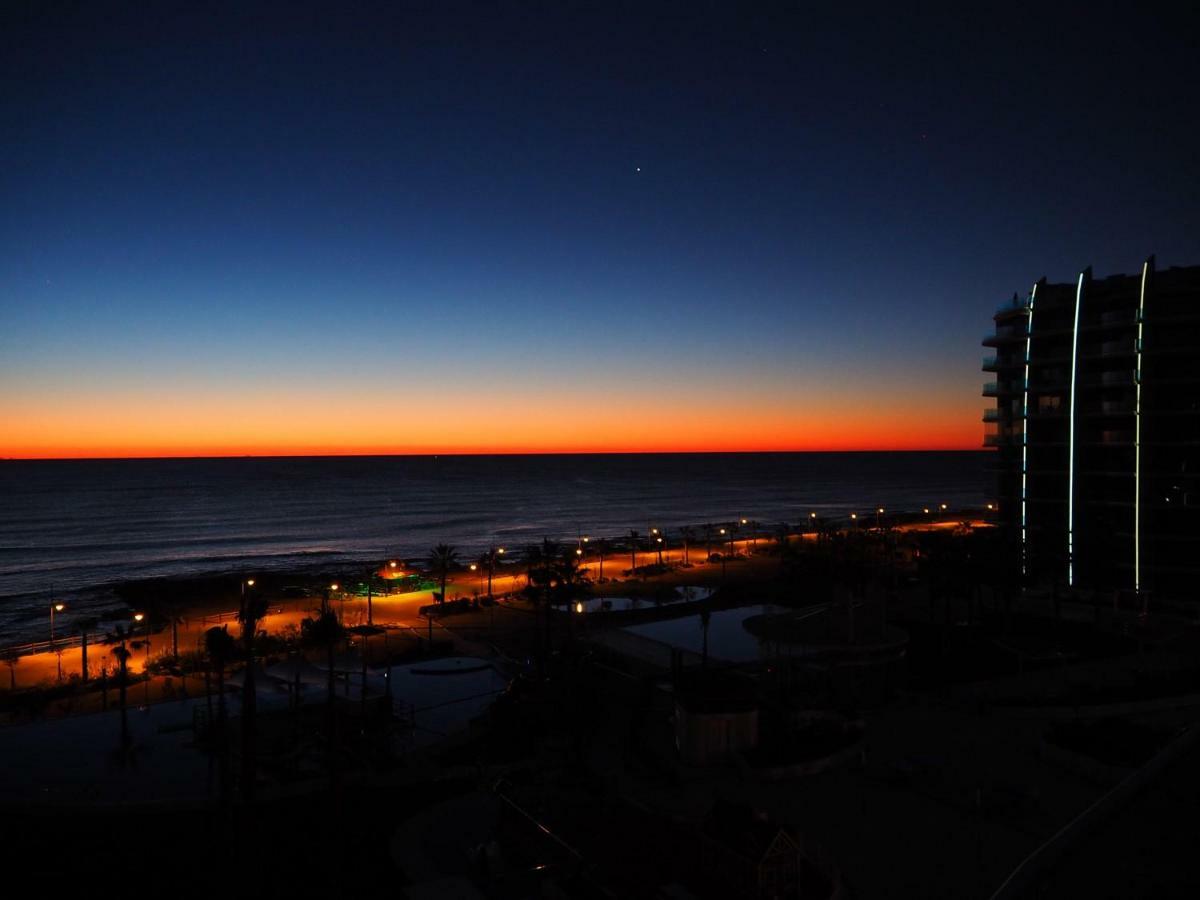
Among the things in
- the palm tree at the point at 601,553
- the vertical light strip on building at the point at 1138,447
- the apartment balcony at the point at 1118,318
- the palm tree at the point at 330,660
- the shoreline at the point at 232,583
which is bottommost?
the shoreline at the point at 232,583

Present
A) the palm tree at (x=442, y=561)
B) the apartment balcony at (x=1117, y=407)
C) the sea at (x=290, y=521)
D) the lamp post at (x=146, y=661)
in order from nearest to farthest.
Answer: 1. the lamp post at (x=146, y=661)
2. the apartment balcony at (x=1117, y=407)
3. the palm tree at (x=442, y=561)
4. the sea at (x=290, y=521)

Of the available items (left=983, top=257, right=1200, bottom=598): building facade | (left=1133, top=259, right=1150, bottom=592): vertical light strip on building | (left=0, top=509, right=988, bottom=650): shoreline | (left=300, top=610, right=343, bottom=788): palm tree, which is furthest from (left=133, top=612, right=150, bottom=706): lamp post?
(left=1133, top=259, right=1150, bottom=592): vertical light strip on building

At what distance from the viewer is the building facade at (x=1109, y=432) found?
4531 cm

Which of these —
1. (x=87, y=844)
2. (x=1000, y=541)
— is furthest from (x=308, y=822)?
(x=1000, y=541)

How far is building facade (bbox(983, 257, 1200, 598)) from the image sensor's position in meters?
45.3

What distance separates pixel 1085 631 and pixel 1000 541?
526 centimetres

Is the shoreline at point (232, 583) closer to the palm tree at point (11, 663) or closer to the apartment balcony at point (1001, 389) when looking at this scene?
the palm tree at point (11, 663)

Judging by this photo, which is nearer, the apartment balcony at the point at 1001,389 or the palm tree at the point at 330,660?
the palm tree at the point at 330,660

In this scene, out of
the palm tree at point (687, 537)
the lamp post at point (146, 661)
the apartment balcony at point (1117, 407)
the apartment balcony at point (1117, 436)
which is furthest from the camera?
the palm tree at point (687, 537)

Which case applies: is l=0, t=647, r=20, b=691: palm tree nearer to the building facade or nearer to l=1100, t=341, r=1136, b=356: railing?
the building facade

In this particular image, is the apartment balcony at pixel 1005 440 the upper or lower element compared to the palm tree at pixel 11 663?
upper

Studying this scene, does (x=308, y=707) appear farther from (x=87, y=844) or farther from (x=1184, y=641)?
(x=1184, y=641)

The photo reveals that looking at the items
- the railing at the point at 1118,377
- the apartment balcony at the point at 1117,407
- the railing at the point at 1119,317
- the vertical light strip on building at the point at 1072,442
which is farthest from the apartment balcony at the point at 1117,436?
the railing at the point at 1119,317

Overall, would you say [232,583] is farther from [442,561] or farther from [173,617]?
[442,561]
